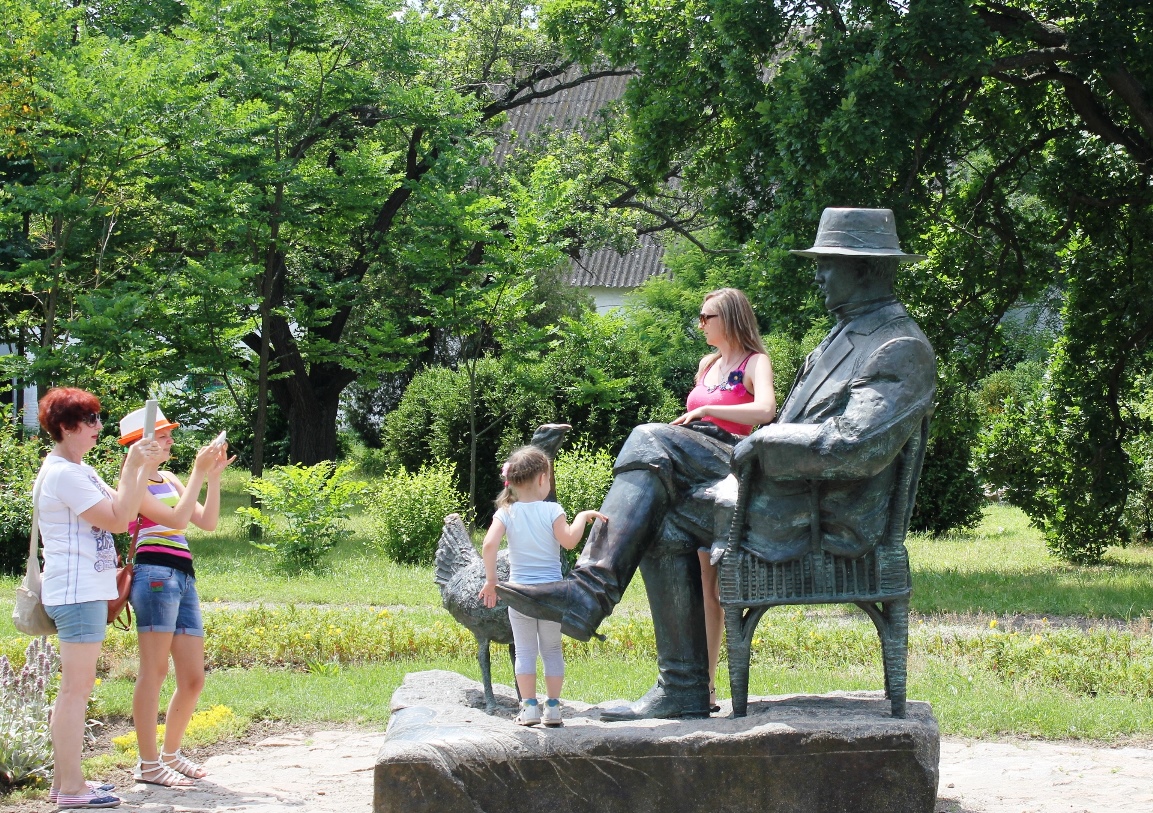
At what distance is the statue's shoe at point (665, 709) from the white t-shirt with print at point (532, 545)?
0.62m

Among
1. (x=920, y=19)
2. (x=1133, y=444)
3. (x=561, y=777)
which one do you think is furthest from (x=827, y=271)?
(x=1133, y=444)

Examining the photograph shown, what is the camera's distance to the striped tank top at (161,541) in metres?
5.55

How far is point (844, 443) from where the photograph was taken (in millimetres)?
4504

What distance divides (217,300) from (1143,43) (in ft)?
33.5

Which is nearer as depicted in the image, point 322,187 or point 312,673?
point 312,673

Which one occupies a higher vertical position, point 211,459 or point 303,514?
point 211,459

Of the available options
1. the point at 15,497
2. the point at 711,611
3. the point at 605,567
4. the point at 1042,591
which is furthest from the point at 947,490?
the point at 605,567

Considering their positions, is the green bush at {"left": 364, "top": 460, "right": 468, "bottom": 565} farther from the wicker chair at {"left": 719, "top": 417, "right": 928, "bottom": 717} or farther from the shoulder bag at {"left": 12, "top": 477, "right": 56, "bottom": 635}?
the wicker chair at {"left": 719, "top": 417, "right": 928, "bottom": 717}

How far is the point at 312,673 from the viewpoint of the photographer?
26.5 ft

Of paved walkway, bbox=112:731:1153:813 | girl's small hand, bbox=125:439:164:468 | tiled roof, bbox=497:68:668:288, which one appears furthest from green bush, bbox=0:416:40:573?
tiled roof, bbox=497:68:668:288

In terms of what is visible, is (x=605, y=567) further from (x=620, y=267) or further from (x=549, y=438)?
(x=620, y=267)

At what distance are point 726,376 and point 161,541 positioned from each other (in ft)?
8.44

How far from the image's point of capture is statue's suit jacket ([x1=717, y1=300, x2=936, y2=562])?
4.53 metres

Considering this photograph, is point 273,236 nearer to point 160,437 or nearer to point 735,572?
point 160,437
